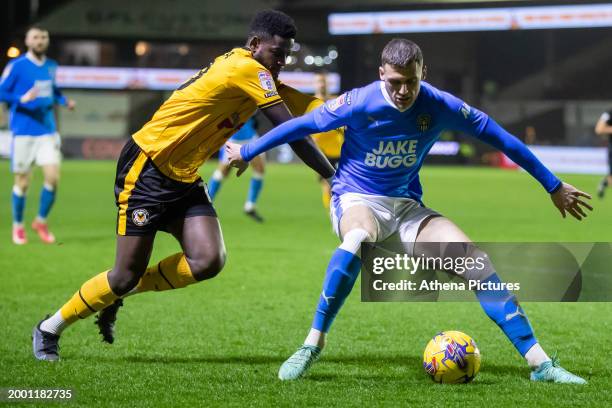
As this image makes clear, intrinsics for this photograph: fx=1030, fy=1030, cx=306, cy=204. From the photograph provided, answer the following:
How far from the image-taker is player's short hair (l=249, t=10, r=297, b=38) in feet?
18.7

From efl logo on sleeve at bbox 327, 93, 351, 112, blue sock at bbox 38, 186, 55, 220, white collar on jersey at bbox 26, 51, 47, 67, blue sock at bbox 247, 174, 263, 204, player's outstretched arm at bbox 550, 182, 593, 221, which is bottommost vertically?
blue sock at bbox 247, 174, 263, 204

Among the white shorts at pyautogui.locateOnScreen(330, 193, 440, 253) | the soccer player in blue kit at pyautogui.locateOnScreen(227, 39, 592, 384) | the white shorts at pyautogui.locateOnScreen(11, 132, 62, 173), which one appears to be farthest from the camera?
the white shorts at pyautogui.locateOnScreen(11, 132, 62, 173)

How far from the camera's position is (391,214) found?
565 cm

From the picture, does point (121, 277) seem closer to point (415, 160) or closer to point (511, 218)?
point (415, 160)

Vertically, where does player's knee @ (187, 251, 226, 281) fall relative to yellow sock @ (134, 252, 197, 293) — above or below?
above

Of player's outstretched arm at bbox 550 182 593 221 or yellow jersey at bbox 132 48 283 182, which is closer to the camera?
player's outstretched arm at bbox 550 182 593 221

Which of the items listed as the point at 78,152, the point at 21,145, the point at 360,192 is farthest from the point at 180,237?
→ the point at 78,152

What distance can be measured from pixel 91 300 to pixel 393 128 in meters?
1.96

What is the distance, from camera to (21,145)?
39.0 ft

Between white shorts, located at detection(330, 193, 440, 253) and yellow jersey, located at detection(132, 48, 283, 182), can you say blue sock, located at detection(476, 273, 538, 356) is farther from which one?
yellow jersey, located at detection(132, 48, 283, 182)

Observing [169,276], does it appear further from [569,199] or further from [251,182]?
[251,182]

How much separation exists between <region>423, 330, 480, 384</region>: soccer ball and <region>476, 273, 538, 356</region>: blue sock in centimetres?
23

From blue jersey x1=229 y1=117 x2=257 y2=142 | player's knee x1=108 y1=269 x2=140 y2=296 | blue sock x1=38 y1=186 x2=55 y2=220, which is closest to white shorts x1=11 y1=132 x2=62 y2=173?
blue sock x1=38 y1=186 x2=55 y2=220

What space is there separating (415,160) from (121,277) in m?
1.76
